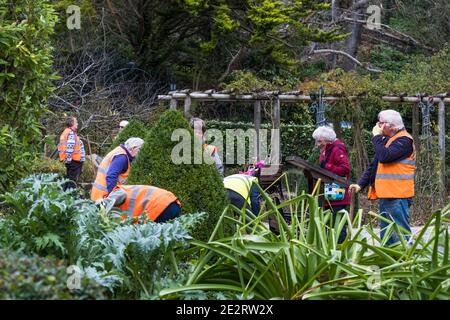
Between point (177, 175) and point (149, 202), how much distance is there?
0.54m

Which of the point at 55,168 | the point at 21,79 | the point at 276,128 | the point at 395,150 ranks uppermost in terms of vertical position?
the point at 21,79

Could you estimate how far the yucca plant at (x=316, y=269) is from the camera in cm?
352

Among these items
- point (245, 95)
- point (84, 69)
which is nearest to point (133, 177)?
point (245, 95)

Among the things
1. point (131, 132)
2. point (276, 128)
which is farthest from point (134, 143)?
point (276, 128)

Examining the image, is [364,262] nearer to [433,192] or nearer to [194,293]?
[194,293]

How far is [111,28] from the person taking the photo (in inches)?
902

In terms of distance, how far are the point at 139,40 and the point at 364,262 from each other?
62.5ft

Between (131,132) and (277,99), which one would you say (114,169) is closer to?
(131,132)

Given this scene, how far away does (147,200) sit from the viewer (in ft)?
18.9

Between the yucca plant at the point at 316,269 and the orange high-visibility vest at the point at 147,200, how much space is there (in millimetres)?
1699

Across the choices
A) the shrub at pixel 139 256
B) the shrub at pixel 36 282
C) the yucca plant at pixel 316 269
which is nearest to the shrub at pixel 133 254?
the shrub at pixel 139 256

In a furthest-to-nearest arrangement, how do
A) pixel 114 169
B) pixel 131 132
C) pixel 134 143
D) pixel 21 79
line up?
pixel 131 132 → pixel 134 143 → pixel 114 169 → pixel 21 79

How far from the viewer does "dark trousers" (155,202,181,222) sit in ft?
18.8

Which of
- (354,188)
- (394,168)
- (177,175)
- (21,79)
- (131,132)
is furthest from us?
(131,132)
